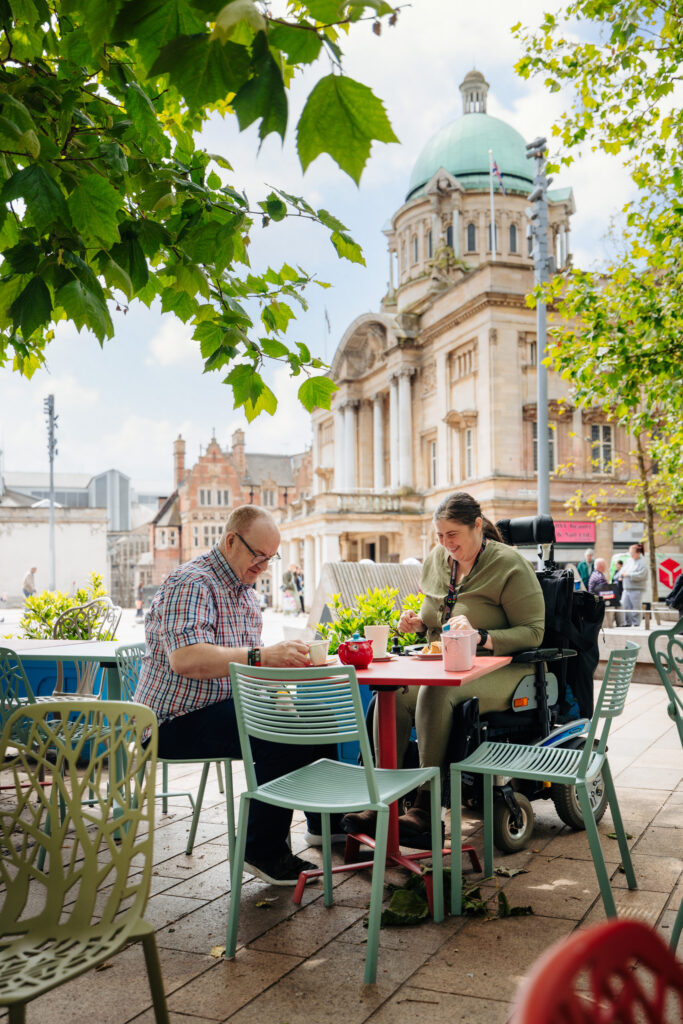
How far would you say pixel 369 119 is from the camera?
1545 millimetres

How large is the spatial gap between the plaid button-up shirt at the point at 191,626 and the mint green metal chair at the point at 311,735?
2.18 feet

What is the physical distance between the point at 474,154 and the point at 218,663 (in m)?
58.0

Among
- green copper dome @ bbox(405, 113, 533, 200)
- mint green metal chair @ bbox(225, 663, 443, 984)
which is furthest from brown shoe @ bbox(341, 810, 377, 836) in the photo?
green copper dome @ bbox(405, 113, 533, 200)

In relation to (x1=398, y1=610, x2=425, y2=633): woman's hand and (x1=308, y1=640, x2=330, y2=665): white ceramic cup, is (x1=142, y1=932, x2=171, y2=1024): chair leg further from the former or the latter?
(x1=398, y1=610, x2=425, y2=633): woman's hand

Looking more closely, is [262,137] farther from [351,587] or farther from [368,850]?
[351,587]

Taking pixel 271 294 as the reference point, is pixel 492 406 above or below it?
above

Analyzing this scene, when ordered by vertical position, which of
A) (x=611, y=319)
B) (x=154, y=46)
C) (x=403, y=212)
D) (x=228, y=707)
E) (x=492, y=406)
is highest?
(x=403, y=212)

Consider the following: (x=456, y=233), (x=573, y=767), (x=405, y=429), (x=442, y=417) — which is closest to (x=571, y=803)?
(x=573, y=767)

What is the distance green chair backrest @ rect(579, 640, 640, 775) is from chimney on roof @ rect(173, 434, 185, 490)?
91.3m

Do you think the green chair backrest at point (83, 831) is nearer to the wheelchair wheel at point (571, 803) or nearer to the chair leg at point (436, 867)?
the chair leg at point (436, 867)

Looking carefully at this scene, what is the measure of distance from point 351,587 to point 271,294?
19.0ft

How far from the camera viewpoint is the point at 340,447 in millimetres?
56062

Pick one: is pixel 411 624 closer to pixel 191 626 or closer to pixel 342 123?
pixel 191 626

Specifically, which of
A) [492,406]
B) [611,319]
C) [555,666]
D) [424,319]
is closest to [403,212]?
[424,319]
